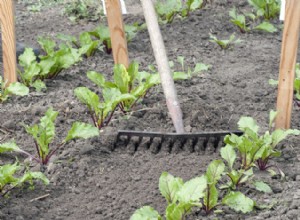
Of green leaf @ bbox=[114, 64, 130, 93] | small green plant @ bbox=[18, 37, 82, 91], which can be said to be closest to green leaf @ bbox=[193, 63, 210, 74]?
green leaf @ bbox=[114, 64, 130, 93]

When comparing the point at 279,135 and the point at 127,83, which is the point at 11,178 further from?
the point at 279,135

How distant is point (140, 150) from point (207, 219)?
0.73 meters

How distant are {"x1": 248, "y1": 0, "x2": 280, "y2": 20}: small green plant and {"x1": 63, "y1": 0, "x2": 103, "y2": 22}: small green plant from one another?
4.20 feet

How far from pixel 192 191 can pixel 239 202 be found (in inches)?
10.3

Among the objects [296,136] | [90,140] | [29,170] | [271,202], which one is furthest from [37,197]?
[296,136]

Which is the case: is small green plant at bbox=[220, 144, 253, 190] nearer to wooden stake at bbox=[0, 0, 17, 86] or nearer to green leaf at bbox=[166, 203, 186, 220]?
green leaf at bbox=[166, 203, 186, 220]

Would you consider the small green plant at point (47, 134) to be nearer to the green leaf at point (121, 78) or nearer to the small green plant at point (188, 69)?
the green leaf at point (121, 78)

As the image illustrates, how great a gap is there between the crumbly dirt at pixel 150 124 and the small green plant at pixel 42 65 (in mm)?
80

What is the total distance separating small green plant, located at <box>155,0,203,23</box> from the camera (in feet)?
18.3

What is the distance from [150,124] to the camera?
12.6 feet

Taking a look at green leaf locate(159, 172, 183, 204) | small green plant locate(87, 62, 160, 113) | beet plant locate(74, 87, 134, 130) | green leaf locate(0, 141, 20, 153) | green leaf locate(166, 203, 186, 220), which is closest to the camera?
green leaf locate(166, 203, 186, 220)

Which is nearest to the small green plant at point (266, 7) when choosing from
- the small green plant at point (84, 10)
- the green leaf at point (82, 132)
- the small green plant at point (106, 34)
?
the small green plant at point (106, 34)

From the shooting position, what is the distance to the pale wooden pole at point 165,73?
3598mm

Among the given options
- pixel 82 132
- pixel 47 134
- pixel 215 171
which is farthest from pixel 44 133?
pixel 215 171
